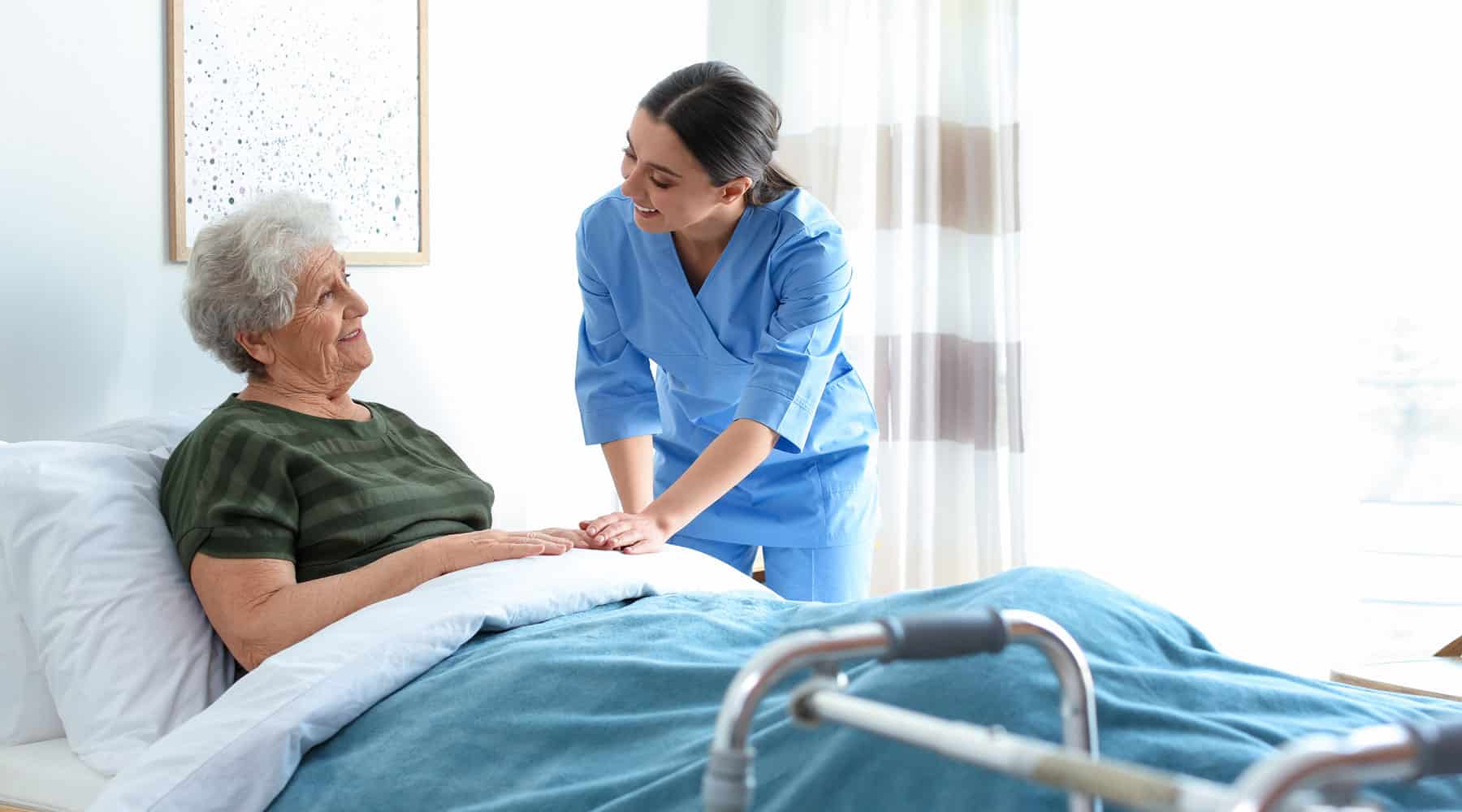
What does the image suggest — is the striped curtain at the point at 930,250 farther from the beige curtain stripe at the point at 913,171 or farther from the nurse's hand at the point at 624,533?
the nurse's hand at the point at 624,533

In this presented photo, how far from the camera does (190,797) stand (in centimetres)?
125

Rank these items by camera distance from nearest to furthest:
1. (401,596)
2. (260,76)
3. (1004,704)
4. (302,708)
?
(1004,704), (302,708), (401,596), (260,76)

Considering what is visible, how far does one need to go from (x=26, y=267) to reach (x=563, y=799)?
1.08 metres

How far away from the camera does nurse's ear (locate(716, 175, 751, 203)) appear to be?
195 cm

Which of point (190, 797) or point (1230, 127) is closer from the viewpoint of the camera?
point (190, 797)

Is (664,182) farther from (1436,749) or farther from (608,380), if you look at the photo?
(1436,749)

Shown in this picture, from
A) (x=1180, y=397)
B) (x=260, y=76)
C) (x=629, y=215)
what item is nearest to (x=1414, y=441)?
(x=1180, y=397)

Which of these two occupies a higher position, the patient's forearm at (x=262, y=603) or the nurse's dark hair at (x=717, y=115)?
the nurse's dark hair at (x=717, y=115)

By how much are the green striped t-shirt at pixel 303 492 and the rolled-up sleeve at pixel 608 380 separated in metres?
0.41

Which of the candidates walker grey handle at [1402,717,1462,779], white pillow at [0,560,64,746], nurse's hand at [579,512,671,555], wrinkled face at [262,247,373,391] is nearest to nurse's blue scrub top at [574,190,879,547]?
nurse's hand at [579,512,671,555]

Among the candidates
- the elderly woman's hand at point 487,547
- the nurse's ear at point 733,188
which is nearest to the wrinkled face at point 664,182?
the nurse's ear at point 733,188

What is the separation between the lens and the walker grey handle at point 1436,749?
606mm

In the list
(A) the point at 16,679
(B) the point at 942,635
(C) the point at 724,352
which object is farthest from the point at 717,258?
(B) the point at 942,635

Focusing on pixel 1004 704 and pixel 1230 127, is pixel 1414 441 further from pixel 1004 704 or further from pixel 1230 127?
pixel 1004 704
